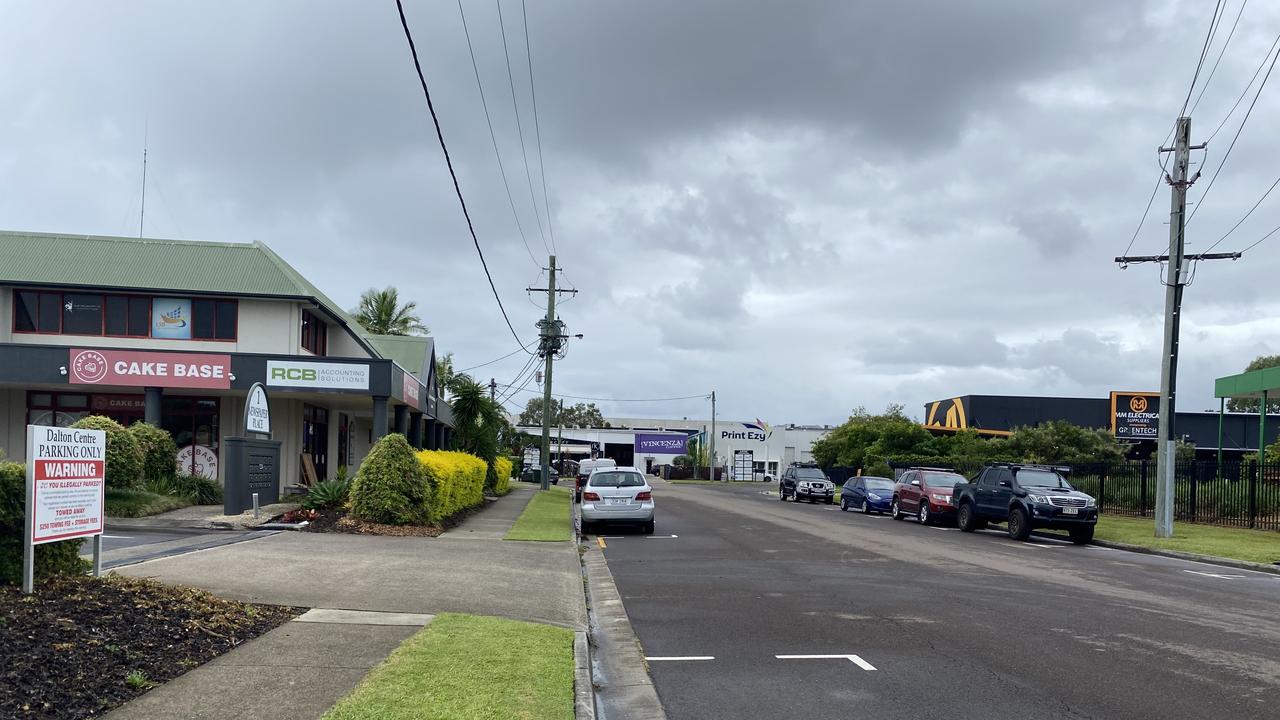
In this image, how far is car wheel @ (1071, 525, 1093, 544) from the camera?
22500 mm

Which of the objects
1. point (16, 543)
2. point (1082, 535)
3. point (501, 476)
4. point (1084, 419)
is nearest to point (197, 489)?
point (16, 543)

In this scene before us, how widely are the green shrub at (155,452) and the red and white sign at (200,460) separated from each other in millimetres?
4101

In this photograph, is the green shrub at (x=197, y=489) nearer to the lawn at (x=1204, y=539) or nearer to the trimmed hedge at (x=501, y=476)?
the trimmed hedge at (x=501, y=476)

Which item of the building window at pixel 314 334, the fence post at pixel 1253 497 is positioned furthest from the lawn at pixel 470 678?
the fence post at pixel 1253 497

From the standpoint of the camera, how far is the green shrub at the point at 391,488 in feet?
64.8

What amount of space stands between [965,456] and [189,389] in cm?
3367

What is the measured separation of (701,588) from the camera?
1350 centimetres

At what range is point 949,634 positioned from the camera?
998cm

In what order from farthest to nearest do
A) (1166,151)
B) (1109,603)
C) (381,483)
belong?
(1166,151), (381,483), (1109,603)

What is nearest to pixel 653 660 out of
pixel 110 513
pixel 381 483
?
pixel 381 483

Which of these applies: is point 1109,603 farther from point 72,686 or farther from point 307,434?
point 307,434

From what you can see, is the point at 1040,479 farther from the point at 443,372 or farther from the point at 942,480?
the point at 443,372

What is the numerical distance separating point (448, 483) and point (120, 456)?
697 cm

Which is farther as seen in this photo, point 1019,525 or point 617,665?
point 1019,525
